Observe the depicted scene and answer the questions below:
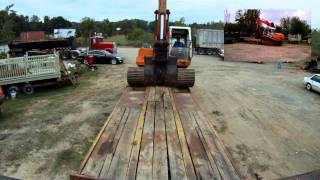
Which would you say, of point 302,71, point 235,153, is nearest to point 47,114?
point 235,153

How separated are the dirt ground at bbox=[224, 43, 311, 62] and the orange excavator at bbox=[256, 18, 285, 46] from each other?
0.50 metres

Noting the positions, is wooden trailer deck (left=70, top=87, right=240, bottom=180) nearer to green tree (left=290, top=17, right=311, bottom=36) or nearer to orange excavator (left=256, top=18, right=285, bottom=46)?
orange excavator (left=256, top=18, right=285, bottom=46)

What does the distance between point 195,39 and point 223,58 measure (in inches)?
398

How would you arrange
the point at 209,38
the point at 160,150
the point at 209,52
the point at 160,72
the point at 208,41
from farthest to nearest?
1. the point at 209,52
2. the point at 208,41
3. the point at 209,38
4. the point at 160,72
5. the point at 160,150

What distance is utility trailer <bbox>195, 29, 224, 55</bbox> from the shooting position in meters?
46.9

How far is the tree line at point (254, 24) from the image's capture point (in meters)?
38.1

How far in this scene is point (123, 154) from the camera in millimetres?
5832

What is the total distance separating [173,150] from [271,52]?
34307 millimetres

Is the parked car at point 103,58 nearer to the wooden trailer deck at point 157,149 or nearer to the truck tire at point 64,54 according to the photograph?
the truck tire at point 64,54

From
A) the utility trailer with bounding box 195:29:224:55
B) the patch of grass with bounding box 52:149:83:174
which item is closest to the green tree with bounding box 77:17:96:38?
the utility trailer with bounding box 195:29:224:55

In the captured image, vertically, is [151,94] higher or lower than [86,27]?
lower

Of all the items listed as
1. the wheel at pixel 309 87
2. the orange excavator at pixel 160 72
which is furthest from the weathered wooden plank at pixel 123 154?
the wheel at pixel 309 87

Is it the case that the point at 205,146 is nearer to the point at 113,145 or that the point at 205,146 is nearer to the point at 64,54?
the point at 113,145

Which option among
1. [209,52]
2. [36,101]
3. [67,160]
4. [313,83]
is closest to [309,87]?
[313,83]
